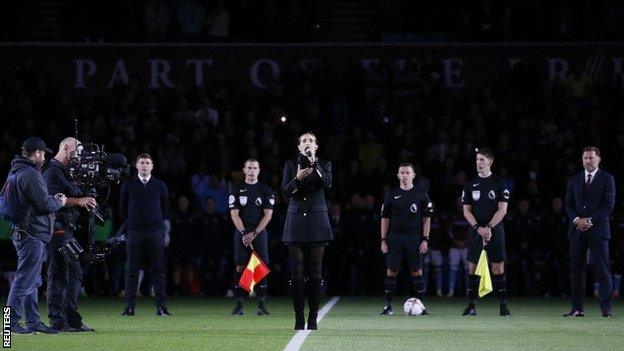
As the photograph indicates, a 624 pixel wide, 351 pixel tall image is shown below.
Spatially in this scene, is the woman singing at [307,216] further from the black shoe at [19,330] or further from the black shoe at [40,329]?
the black shoe at [19,330]

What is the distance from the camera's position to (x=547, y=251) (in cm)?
2559

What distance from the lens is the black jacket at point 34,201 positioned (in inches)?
591

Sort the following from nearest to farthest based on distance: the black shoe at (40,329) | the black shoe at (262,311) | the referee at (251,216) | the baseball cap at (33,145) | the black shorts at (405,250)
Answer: the baseball cap at (33,145) < the black shoe at (40,329) < the black shoe at (262,311) < the referee at (251,216) < the black shorts at (405,250)

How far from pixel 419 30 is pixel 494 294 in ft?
30.5

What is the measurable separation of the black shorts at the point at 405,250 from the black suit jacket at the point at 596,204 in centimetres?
237

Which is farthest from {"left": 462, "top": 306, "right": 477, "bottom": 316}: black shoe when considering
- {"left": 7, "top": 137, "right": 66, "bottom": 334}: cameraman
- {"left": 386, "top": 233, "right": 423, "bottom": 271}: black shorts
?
{"left": 7, "top": 137, "right": 66, "bottom": 334}: cameraman

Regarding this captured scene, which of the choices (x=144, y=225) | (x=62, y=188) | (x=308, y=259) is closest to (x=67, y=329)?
(x=62, y=188)

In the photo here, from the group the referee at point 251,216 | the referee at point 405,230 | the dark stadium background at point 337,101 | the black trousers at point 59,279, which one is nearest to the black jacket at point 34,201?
the black trousers at point 59,279

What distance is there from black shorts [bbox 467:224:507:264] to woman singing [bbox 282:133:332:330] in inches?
174

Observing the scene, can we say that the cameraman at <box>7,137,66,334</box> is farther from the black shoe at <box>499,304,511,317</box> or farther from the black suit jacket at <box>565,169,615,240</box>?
the black suit jacket at <box>565,169,615,240</box>

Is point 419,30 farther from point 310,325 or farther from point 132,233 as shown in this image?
point 310,325

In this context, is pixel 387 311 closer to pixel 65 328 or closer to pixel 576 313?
pixel 576 313

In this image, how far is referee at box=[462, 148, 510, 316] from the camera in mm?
19625

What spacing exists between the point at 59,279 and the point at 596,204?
757 cm
